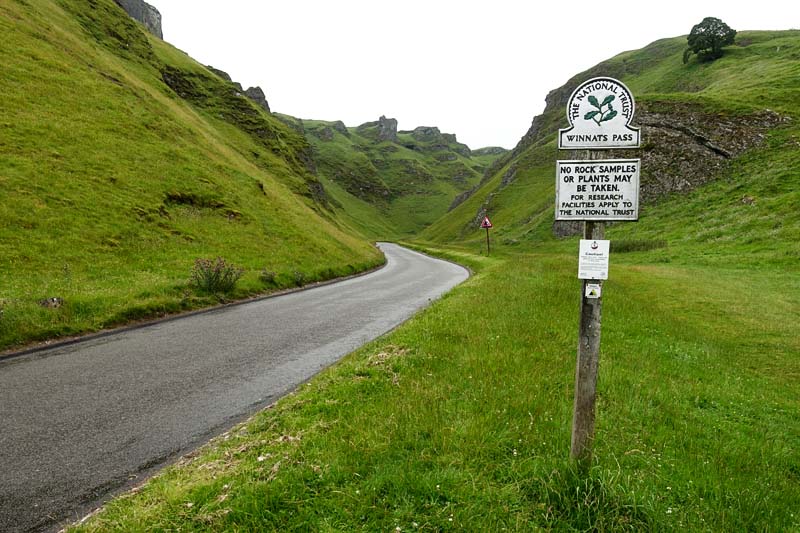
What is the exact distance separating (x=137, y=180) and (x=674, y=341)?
3072cm

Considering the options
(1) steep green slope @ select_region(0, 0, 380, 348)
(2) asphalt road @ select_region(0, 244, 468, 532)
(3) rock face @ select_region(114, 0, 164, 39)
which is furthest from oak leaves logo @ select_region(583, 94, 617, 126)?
(3) rock face @ select_region(114, 0, 164, 39)

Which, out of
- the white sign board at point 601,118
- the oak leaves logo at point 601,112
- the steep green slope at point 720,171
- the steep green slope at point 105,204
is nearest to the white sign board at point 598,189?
the white sign board at point 601,118

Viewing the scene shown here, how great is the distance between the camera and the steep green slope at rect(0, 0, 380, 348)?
15938 mm

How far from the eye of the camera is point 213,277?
1917 cm

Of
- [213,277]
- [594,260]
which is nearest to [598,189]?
[594,260]

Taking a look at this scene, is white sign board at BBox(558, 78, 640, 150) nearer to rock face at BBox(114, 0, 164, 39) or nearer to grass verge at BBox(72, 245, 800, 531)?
grass verge at BBox(72, 245, 800, 531)

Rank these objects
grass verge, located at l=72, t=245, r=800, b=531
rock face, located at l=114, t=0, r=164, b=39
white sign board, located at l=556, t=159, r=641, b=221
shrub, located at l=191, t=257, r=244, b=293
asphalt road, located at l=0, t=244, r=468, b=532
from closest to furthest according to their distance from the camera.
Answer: grass verge, located at l=72, t=245, r=800, b=531 → white sign board, located at l=556, t=159, r=641, b=221 → asphalt road, located at l=0, t=244, r=468, b=532 → shrub, located at l=191, t=257, r=244, b=293 → rock face, located at l=114, t=0, r=164, b=39

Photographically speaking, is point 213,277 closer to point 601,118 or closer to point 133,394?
point 133,394

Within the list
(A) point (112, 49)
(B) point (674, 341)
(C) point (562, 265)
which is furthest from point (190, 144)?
(B) point (674, 341)

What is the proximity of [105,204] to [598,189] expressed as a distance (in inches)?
1054

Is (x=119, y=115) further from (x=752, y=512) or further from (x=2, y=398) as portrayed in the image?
(x=752, y=512)

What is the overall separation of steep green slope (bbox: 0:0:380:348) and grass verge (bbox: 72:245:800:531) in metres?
10.8

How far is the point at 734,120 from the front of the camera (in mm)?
48500

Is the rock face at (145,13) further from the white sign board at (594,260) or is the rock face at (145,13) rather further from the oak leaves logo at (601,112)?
the white sign board at (594,260)
